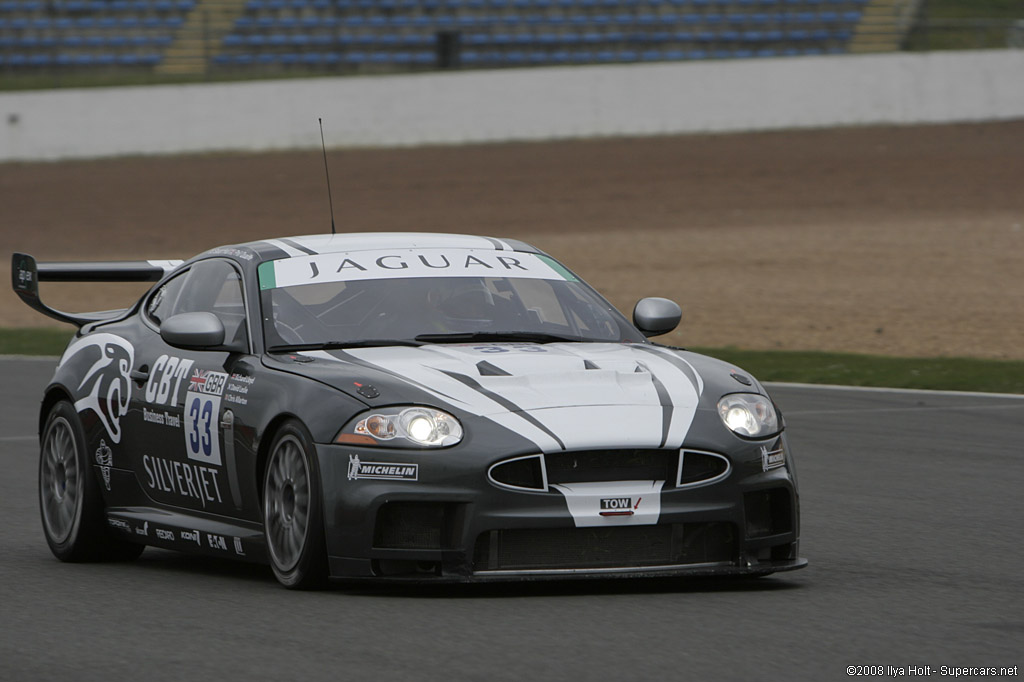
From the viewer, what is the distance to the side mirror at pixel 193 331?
23.1 ft

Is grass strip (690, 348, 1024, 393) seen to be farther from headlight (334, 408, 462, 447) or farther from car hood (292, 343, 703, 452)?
headlight (334, 408, 462, 447)

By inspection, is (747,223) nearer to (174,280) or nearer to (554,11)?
(554,11)

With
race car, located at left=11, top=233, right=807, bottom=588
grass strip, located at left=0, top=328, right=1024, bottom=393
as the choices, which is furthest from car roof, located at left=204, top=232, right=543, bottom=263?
grass strip, located at left=0, top=328, right=1024, bottom=393

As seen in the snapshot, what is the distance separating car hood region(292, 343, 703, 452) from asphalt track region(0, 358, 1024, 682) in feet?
1.89

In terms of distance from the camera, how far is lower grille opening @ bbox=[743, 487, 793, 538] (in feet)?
21.1

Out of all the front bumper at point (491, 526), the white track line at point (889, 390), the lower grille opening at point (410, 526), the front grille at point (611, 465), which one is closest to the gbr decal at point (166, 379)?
the front bumper at point (491, 526)

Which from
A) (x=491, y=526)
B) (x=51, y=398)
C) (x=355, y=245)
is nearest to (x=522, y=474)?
(x=491, y=526)

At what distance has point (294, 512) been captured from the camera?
21.4 ft

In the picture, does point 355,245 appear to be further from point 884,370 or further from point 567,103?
point 567,103

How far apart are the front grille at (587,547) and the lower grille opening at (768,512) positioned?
17 cm

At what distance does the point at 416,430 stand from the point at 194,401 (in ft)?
4.34

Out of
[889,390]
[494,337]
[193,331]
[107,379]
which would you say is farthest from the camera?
[889,390]

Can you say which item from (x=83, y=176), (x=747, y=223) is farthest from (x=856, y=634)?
(x=83, y=176)

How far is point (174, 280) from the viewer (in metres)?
8.14
